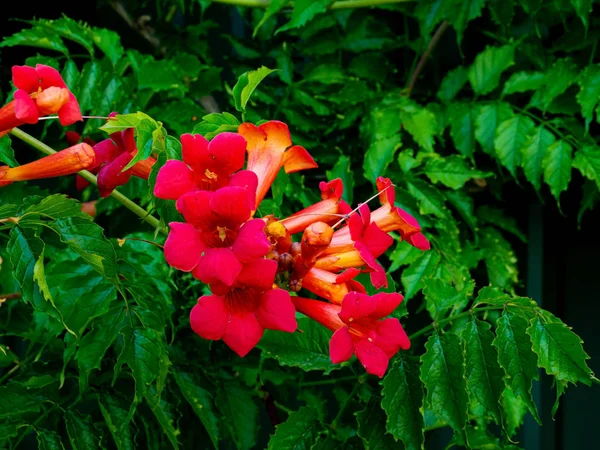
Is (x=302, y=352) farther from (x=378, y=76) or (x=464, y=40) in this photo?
(x=464, y=40)

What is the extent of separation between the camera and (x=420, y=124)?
2.22 m

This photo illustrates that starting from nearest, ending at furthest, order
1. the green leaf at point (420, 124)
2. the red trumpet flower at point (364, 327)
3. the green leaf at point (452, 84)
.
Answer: the red trumpet flower at point (364, 327)
the green leaf at point (420, 124)
the green leaf at point (452, 84)

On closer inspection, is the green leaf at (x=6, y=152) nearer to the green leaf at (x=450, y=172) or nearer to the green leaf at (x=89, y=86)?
the green leaf at (x=89, y=86)

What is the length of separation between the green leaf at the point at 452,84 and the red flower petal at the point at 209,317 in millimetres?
1611

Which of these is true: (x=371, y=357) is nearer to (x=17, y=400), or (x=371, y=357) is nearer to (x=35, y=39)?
(x=17, y=400)

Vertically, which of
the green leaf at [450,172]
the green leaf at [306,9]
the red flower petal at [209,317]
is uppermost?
the red flower petal at [209,317]

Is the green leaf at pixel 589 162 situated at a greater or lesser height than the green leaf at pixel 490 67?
lesser

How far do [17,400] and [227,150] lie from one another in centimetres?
76

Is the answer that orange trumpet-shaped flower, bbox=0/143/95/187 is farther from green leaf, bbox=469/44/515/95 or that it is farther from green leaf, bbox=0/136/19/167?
green leaf, bbox=469/44/515/95

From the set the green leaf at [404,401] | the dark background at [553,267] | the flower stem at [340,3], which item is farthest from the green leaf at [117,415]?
the dark background at [553,267]

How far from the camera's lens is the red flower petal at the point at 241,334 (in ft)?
3.33

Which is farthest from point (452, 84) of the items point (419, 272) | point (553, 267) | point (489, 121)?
point (553, 267)

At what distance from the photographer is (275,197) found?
1336 mm

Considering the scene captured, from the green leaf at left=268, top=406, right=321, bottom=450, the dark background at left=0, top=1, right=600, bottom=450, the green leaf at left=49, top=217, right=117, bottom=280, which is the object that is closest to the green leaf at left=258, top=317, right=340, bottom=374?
the green leaf at left=268, top=406, right=321, bottom=450
